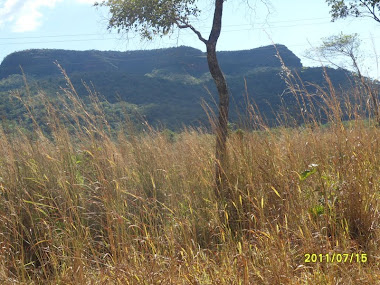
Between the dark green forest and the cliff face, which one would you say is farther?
the cliff face

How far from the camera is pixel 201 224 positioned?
290cm

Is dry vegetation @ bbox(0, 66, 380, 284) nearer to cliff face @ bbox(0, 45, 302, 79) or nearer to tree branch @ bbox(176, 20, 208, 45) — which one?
tree branch @ bbox(176, 20, 208, 45)

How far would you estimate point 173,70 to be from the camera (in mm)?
52969

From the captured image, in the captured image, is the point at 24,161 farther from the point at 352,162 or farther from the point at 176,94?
the point at 176,94

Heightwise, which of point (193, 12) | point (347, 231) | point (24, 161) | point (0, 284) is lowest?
point (0, 284)

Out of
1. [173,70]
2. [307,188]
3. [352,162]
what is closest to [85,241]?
[307,188]

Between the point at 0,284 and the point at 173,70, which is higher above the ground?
the point at 173,70

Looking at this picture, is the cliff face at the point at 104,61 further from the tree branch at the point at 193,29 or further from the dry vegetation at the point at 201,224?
the dry vegetation at the point at 201,224

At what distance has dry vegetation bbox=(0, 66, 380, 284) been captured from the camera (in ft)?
7.29

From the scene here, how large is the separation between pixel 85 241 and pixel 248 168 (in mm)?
1318
